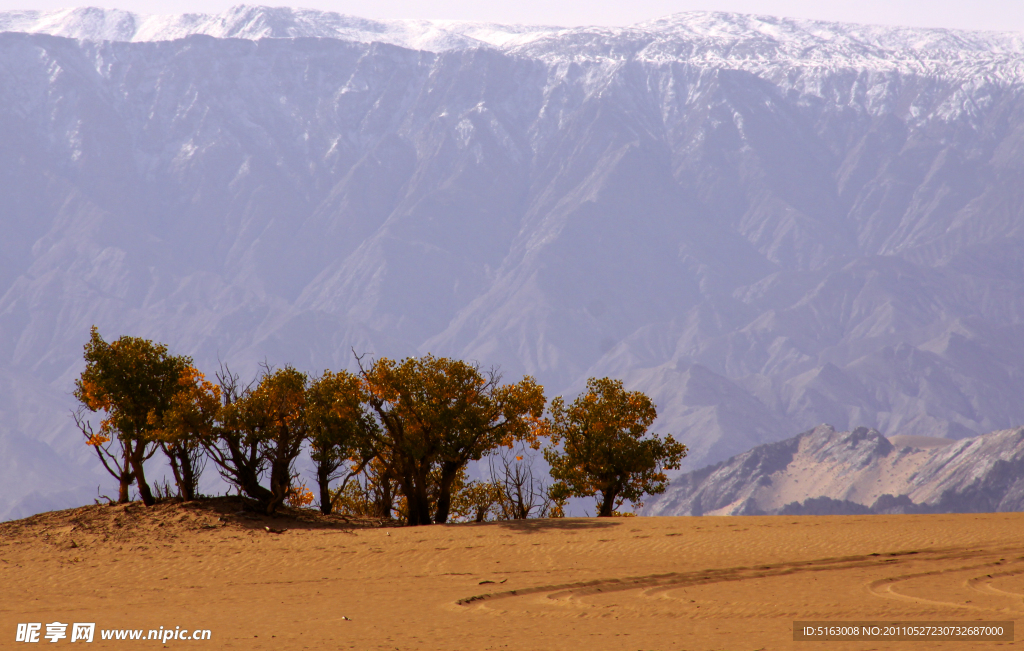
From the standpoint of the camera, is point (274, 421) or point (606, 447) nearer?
point (274, 421)

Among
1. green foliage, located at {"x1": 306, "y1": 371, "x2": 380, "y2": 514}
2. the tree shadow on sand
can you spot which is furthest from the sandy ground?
green foliage, located at {"x1": 306, "y1": 371, "x2": 380, "y2": 514}

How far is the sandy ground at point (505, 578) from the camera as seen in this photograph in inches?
858

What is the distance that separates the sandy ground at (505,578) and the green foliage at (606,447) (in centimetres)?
677

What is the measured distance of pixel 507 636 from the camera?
2147cm

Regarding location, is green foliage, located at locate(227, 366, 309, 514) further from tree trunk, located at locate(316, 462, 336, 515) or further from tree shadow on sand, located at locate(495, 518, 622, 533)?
tree shadow on sand, located at locate(495, 518, 622, 533)

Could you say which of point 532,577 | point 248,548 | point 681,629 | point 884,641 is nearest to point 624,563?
point 532,577

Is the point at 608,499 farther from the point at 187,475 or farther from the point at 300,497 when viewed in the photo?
the point at 187,475

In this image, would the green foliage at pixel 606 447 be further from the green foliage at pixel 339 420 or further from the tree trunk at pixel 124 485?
the tree trunk at pixel 124 485

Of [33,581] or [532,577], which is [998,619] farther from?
[33,581]

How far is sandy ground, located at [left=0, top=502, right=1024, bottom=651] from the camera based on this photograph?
71.5ft

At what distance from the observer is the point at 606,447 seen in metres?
46.7

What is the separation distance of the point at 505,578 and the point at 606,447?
18.9 metres

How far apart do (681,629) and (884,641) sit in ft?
13.7

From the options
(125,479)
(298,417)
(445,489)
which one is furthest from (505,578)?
(125,479)
